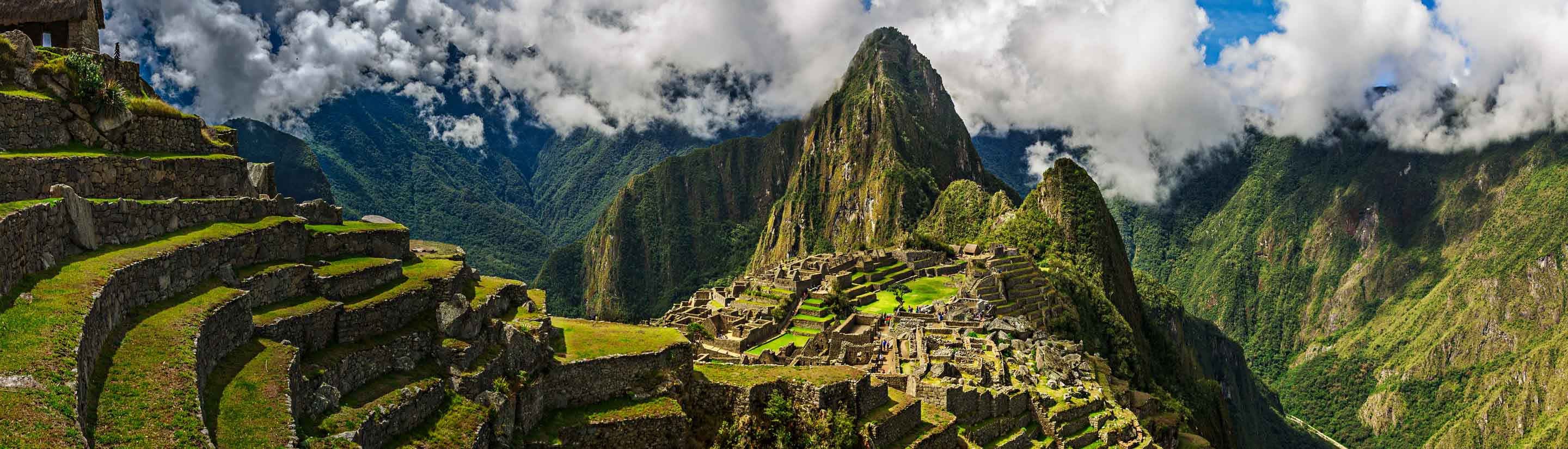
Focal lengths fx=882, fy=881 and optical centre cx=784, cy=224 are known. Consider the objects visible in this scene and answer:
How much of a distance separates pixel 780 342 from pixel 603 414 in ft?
109

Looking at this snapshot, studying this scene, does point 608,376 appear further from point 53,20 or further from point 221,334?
point 53,20

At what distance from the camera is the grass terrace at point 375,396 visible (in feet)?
42.4

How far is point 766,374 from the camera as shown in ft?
74.4

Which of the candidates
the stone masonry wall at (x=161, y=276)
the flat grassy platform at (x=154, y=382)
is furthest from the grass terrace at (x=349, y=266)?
the flat grassy platform at (x=154, y=382)

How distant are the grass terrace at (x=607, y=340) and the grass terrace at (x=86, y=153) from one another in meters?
8.82

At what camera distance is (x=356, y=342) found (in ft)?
52.5

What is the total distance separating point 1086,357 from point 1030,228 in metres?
86.6

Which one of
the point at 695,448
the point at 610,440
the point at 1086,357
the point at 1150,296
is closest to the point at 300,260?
the point at 610,440

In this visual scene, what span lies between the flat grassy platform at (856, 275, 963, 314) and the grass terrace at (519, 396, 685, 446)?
41476mm

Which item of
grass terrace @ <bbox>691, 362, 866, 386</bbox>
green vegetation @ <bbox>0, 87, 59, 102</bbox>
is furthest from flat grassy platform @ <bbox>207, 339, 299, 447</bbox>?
grass terrace @ <bbox>691, 362, 866, 386</bbox>

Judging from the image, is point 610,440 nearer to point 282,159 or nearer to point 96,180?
point 96,180

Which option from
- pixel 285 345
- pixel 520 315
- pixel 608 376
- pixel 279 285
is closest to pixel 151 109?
pixel 279 285

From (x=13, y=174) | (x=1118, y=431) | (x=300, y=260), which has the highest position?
(x=13, y=174)

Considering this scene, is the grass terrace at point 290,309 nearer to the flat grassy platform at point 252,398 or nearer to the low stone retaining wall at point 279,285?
the low stone retaining wall at point 279,285
